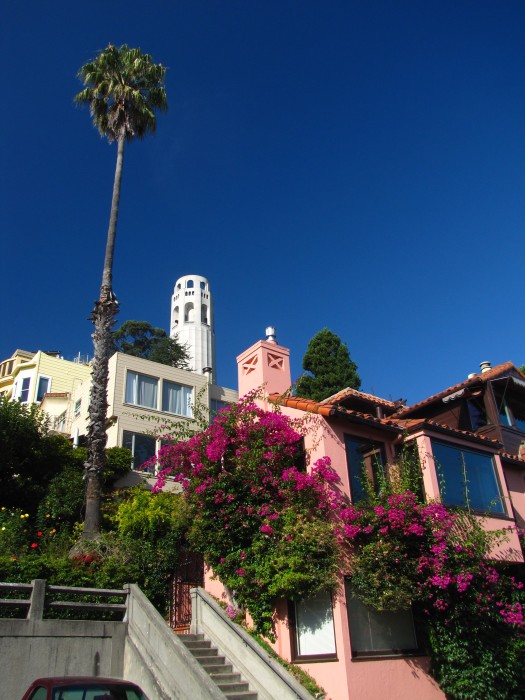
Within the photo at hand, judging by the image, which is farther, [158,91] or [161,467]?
[158,91]

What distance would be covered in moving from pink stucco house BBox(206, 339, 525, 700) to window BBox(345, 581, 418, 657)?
0.07ft

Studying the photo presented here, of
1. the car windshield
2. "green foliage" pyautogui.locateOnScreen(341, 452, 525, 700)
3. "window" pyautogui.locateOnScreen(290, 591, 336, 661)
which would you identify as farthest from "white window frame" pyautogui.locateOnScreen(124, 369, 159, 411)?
the car windshield

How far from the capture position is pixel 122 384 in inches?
1155

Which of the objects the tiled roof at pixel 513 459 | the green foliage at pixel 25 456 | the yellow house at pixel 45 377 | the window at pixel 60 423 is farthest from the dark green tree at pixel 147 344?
the tiled roof at pixel 513 459

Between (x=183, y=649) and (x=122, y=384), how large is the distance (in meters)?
19.5

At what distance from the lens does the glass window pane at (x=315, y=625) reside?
12961 millimetres

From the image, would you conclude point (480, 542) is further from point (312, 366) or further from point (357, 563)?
point (312, 366)

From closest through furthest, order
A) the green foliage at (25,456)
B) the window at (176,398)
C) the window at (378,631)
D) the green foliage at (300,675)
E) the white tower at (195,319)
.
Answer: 1. the green foliage at (300,675)
2. the window at (378,631)
3. the green foliage at (25,456)
4. the window at (176,398)
5. the white tower at (195,319)

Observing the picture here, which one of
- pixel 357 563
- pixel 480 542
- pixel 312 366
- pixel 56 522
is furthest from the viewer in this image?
pixel 312 366

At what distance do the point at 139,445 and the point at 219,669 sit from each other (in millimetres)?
16283

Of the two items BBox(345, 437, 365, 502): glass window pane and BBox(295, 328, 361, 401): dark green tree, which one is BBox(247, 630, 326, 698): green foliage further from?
BBox(295, 328, 361, 401): dark green tree

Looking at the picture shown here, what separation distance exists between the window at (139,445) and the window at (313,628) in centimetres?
1517

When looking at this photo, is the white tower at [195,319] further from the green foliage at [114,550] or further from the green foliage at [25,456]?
the green foliage at [114,550]

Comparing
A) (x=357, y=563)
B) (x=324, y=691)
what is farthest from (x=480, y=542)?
(x=324, y=691)
